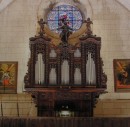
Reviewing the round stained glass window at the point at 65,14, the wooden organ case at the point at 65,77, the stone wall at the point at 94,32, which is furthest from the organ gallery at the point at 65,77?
the round stained glass window at the point at 65,14

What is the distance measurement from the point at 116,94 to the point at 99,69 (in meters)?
1.74

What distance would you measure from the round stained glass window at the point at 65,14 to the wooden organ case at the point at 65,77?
80.5 inches

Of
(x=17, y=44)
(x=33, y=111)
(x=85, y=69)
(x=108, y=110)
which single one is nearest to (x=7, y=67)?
(x=17, y=44)

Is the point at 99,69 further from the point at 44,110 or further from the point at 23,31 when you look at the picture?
the point at 23,31

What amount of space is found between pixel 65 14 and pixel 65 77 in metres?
3.47

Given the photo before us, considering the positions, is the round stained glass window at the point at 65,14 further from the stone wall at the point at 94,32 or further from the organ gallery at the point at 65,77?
the organ gallery at the point at 65,77

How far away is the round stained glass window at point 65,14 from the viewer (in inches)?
600

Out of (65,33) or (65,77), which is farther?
(65,33)

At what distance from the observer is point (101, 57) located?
1437 centimetres

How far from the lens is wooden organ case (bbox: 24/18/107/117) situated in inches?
495

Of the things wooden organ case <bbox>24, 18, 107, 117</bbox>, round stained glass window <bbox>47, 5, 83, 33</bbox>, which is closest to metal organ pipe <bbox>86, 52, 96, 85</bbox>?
wooden organ case <bbox>24, 18, 107, 117</bbox>

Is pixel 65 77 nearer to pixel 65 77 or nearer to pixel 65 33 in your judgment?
pixel 65 77

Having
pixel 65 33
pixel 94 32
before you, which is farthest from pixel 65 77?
pixel 94 32

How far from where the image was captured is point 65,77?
12805 millimetres
